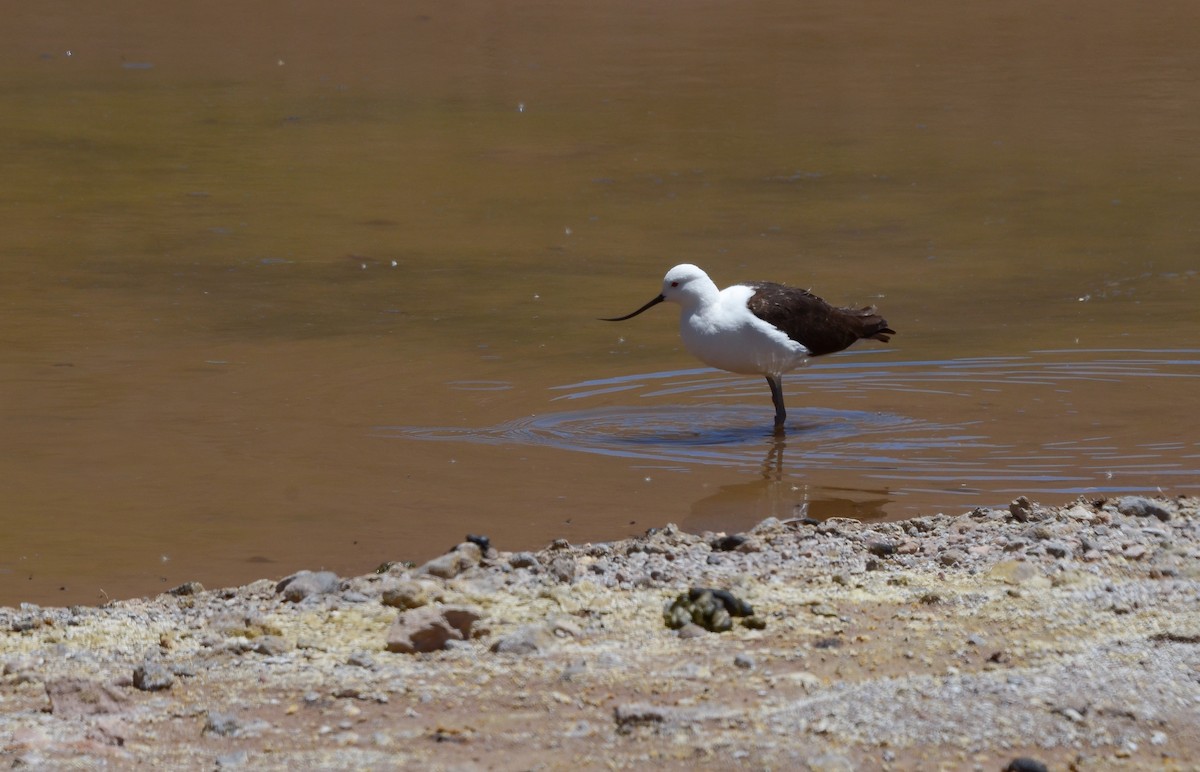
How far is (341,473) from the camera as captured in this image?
8867 mm

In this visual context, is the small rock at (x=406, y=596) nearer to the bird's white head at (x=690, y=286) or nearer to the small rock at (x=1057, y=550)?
the small rock at (x=1057, y=550)

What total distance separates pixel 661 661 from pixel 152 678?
57.3 inches

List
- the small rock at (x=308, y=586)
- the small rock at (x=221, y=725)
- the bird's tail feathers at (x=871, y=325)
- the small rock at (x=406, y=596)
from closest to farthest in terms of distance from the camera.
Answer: the small rock at (x=221, y=725), the small rock at (x=406, y=596), the small rock at (x=308, y=586), the bird's tail feathers at (x=871, y=325)

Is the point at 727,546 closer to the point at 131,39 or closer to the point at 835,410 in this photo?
the point at 835,410

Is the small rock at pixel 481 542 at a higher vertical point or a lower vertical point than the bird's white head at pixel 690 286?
lower

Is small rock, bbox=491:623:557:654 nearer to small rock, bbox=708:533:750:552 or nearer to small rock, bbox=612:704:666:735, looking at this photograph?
small rock, bbox=612:704:666:735

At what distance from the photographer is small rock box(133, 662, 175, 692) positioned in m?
5.33

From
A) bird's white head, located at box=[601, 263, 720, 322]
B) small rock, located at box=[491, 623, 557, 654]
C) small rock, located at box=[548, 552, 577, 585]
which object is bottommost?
small rock, located at box=[491, 623, 557, 654]

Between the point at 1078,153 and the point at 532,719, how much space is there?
600 inches

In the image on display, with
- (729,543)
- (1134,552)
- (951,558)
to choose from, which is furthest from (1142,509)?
(729,543)

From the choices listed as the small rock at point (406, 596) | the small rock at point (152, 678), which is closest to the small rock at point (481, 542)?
the small rock at point (406, 596)

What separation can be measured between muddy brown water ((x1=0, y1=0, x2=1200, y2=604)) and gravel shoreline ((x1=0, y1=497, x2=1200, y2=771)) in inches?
50.9

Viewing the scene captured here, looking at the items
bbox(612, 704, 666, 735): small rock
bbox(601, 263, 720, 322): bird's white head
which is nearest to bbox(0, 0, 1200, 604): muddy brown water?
bbox(601, 263, 720, 322): bird's white head

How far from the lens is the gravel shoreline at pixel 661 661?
4.77 meters
